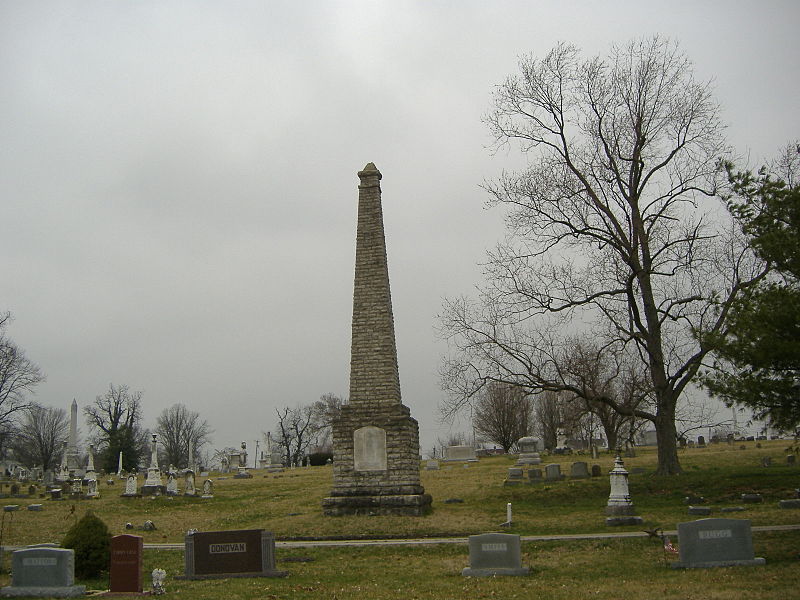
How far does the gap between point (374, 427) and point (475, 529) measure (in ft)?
14.3

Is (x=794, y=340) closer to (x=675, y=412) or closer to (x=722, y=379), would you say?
(x=722, y=379)

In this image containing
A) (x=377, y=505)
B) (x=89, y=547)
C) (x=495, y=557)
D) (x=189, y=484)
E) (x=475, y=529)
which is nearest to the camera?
(x=495, y=557)

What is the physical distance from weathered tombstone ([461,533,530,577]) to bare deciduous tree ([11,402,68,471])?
73475mm

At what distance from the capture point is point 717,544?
12.2 m

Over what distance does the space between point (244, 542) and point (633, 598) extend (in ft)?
24.0

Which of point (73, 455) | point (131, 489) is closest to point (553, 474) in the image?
point (131, 489)

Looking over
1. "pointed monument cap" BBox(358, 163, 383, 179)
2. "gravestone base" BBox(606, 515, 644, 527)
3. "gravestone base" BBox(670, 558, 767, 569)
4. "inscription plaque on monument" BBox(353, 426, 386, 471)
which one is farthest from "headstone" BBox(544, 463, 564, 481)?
"gravestone base" BBox(670, 558, 767, 569)

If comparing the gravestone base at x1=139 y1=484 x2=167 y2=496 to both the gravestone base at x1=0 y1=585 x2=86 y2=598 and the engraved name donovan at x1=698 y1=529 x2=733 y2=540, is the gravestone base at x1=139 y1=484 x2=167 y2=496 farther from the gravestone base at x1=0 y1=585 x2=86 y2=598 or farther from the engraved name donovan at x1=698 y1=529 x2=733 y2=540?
the engraved name donovan at x1=698 y1=529 x2=733 y2=540

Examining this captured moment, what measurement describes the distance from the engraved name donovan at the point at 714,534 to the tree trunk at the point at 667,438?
1382 centimetres

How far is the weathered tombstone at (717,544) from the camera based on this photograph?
12086 millimetres

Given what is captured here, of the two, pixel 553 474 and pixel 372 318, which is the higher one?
pixel 372 318

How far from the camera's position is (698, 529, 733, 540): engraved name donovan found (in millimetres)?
12180

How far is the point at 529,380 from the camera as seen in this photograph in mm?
25672

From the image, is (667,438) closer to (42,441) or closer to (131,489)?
(131,489)
